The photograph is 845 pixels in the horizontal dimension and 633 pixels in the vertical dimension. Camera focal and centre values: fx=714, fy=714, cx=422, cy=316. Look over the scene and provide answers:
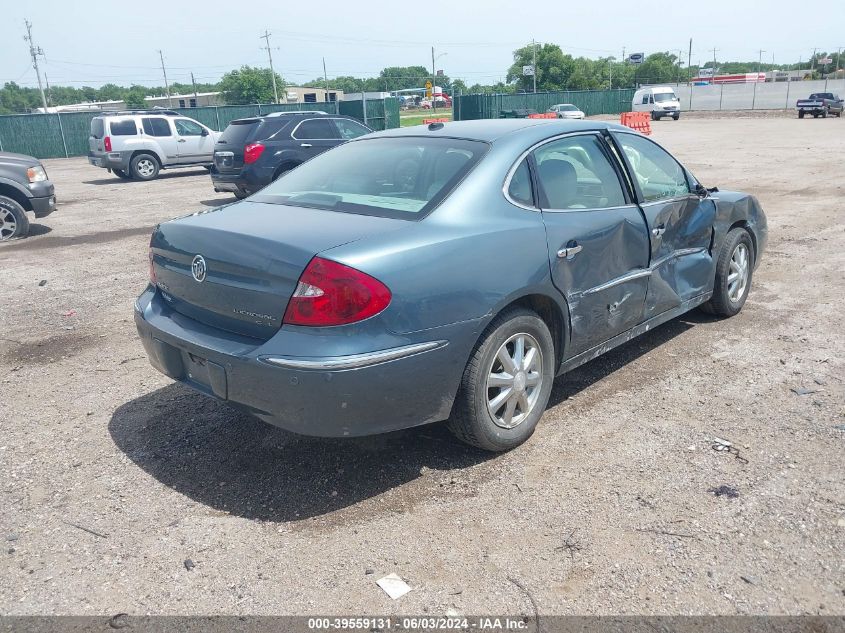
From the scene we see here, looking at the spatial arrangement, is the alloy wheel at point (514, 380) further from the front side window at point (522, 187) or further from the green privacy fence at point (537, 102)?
the green privacy fence at point (537, 102)

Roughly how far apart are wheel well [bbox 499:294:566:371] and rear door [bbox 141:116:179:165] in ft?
60.1

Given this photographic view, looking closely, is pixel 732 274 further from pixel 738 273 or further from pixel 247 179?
pixel 247 179

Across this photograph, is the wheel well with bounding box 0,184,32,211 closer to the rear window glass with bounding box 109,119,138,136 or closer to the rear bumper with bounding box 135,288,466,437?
the rear bumper with bounding box 135,288,466,437

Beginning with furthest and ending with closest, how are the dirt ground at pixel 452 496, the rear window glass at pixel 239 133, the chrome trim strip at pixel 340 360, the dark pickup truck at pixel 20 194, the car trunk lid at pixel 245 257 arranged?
the rear window glass at pixel 239 133
the dark pickup truck at pixel 20 194
the car trunk lid at pixel 245 257
the chrome trim strip at pixel 340 360
the dirt ground at pixel 452 496

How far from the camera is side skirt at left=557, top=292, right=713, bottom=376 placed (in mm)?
4063

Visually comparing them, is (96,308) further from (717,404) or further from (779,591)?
(779,591)

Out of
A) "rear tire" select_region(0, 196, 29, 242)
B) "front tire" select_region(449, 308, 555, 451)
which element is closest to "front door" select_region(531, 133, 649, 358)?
"front tire" select_region(449, 308, 555, 451)

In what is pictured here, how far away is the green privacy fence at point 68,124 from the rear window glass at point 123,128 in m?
9.16

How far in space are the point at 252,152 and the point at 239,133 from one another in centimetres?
87

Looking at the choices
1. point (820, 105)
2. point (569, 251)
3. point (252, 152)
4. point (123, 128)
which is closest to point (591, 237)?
point (569, 251)

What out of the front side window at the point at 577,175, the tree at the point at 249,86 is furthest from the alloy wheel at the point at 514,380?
the tree at the point at 249,86

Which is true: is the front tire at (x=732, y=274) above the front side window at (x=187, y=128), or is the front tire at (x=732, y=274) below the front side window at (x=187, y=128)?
below

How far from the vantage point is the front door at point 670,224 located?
15.0 ft

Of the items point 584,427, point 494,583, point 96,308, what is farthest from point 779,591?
point 96,308
